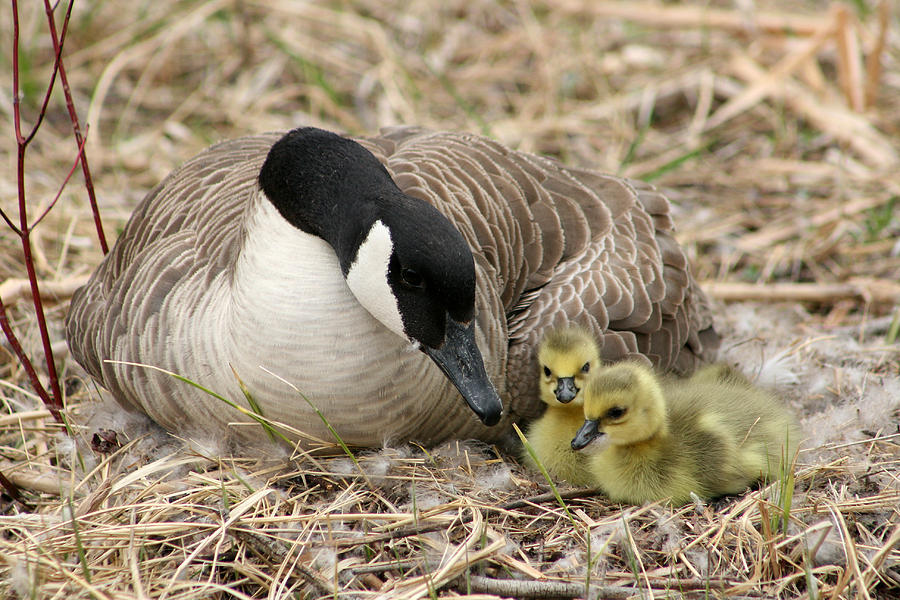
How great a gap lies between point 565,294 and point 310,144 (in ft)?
3.69

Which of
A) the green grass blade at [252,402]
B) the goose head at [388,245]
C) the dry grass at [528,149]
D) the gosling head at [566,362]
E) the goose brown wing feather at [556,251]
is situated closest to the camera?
the goose head at [388,245]

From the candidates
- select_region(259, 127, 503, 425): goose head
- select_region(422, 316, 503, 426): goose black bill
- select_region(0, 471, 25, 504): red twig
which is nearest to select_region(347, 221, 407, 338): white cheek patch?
select_region(259, 127, 503, 425): goose head

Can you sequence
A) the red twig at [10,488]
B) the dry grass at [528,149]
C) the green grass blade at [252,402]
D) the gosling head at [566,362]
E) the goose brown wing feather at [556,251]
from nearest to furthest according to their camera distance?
the dry grass at [528,149] → the green grass blade at [252,402] → the gosling head at [566,362] → the red twig at [10,488] → the goose brown wing feather at [556,251]

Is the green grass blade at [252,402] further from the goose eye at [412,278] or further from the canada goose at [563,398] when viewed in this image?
the canada goose at [563,398]

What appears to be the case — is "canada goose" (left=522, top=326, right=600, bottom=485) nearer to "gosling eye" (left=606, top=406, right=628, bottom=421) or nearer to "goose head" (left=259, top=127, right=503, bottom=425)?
"gosling eye" (left=606, top=406, right=628, bottom=421)

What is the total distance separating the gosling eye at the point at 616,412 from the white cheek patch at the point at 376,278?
72 cm

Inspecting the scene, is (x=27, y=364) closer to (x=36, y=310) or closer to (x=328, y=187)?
(x=36, y=310)

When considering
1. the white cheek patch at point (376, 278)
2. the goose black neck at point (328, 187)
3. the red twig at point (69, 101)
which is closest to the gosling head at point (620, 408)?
the white cheek patch at point (376, 278)

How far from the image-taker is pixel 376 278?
272 centimetres

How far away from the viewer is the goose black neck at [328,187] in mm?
2750

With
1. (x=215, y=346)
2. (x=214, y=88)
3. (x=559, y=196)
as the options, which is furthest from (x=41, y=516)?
(x=214, y=88)

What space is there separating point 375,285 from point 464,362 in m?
0.36

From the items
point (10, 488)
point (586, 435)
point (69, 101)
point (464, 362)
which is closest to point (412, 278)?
point (464, 362)

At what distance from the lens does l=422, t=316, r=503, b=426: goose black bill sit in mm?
2750
